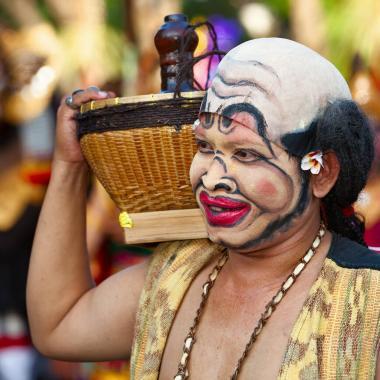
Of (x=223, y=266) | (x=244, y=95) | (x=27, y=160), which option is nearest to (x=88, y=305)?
(x=223, y=266)

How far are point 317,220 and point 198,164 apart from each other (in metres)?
0.40

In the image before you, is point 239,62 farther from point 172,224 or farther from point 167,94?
point 172,224

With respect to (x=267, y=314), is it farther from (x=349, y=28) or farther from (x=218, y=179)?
(x=349, y=28)

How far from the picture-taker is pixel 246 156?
3.17 meters

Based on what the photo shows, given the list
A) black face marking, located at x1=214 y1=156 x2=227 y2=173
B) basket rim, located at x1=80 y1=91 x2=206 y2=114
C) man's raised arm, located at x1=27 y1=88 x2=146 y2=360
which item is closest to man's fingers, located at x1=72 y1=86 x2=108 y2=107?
man's raised arm, located at x1=27 y1=88 x2=146 y2=360

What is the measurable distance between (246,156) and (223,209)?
163 millimetres

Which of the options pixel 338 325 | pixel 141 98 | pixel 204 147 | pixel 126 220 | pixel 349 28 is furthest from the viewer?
pixel 349 28

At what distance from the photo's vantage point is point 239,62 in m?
3.21

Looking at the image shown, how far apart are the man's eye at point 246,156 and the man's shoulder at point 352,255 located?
1.19ft

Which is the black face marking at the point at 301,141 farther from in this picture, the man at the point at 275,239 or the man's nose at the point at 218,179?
the man's nose at the point at 218,179

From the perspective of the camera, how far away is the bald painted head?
3.13 meters

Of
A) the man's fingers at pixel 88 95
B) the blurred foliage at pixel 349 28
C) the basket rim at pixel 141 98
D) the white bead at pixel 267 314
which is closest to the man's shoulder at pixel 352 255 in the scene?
the white bead at pixel 267 314

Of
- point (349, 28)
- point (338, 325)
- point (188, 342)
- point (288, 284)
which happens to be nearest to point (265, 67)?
point (288, 284)

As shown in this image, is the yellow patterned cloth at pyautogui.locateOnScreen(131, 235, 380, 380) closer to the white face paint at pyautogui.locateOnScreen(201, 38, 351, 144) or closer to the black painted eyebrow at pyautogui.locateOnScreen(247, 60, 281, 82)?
the white face paint at pyautogui.locateOnScreen(201, 38, 351, 144)
